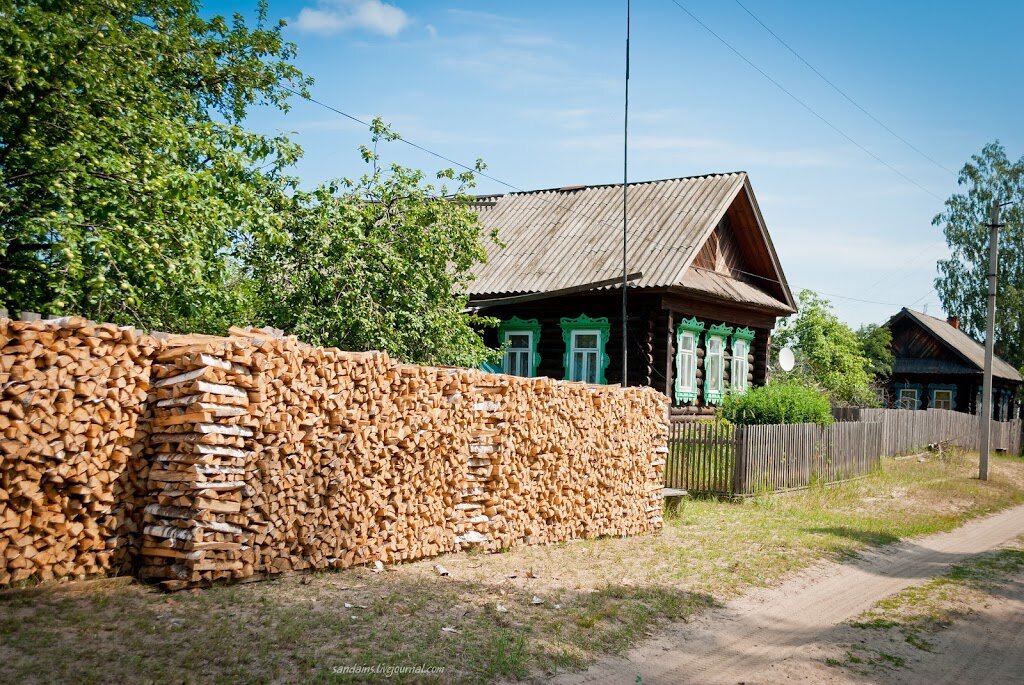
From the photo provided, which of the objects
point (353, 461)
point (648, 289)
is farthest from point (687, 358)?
point (353, 461)

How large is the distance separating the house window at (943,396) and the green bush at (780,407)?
Answer: 30523 mm

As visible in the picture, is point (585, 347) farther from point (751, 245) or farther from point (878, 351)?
point (878, 351)

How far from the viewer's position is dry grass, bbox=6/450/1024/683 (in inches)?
202

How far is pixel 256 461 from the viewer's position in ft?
23.2

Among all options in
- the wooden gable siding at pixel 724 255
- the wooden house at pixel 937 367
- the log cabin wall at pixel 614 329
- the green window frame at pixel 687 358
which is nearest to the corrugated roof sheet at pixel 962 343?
the wooden house at pixel 937 367

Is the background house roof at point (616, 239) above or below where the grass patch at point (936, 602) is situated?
above

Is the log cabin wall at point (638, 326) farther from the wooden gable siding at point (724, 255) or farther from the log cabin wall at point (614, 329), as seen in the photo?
the wooden gable siding at point (724, 255)

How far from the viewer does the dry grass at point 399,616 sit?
5125 mm

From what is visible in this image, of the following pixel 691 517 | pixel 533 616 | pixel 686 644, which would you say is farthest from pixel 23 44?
pixel 691 517

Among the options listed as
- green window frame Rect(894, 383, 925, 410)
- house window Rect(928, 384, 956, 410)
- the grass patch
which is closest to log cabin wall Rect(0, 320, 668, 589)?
the grass patch

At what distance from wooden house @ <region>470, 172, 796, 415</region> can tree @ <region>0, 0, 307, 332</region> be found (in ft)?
28.7

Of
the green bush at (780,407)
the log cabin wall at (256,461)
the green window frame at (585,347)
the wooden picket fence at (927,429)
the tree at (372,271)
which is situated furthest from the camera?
the wooden picket fence at (927,429)

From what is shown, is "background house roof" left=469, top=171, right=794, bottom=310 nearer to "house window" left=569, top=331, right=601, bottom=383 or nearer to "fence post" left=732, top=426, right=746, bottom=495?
"house window" left=569, top=331, right=601, bottom=383

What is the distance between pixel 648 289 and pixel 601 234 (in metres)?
3.28
